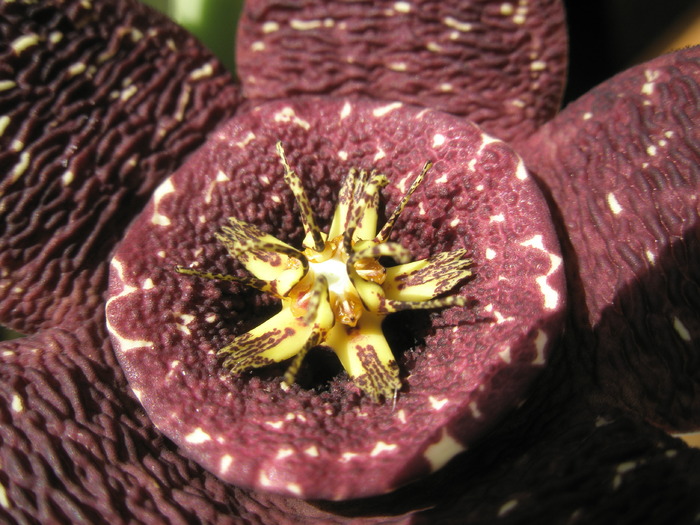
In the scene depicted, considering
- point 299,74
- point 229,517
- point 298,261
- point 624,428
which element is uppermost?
point 299,74

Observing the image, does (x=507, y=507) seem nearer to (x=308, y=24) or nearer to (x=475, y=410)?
(x=475, y=410)

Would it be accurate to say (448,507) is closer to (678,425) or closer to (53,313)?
(678,425)

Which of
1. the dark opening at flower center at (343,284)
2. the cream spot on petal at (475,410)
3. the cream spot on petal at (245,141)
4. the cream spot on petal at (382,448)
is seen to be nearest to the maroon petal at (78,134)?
the cream spot on petal at (245,141)

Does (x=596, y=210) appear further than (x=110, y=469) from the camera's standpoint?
Yes

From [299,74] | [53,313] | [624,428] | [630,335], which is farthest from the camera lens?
[299,74]

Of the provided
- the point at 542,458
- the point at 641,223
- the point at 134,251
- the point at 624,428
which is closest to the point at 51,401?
the point at 134,251

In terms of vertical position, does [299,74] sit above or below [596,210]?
above
